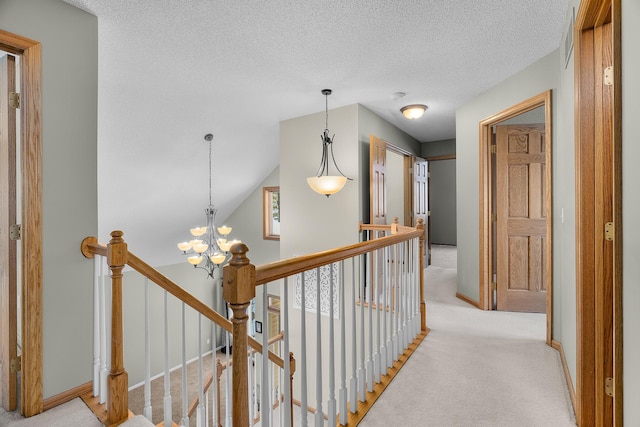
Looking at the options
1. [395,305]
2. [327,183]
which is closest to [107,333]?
[395,305]

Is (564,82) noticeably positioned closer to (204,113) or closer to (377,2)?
(377,2)

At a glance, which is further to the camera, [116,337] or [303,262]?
[116,337]

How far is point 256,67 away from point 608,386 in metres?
3.20

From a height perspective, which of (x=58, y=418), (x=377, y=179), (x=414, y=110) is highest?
(x=414, y=110)

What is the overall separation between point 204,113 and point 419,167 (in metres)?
3.81

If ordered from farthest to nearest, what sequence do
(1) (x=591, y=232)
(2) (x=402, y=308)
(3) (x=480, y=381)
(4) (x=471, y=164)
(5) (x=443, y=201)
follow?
(5) (x=443, y=201) < (4) (x=471, y=164) < (2) (x=402, y=308) < (3) (x=480, y=381) < (1) (x=591, y=232)

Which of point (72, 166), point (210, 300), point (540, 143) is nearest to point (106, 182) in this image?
point (72, 166)

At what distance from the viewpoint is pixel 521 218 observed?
11.9ft

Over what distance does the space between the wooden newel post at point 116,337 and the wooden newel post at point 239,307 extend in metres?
1.05

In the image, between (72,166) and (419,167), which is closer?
(72,166)

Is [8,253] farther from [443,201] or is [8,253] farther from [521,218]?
[443,201]

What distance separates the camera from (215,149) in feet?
15.7

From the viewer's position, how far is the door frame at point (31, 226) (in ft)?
6.10

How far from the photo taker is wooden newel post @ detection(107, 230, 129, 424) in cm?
185
